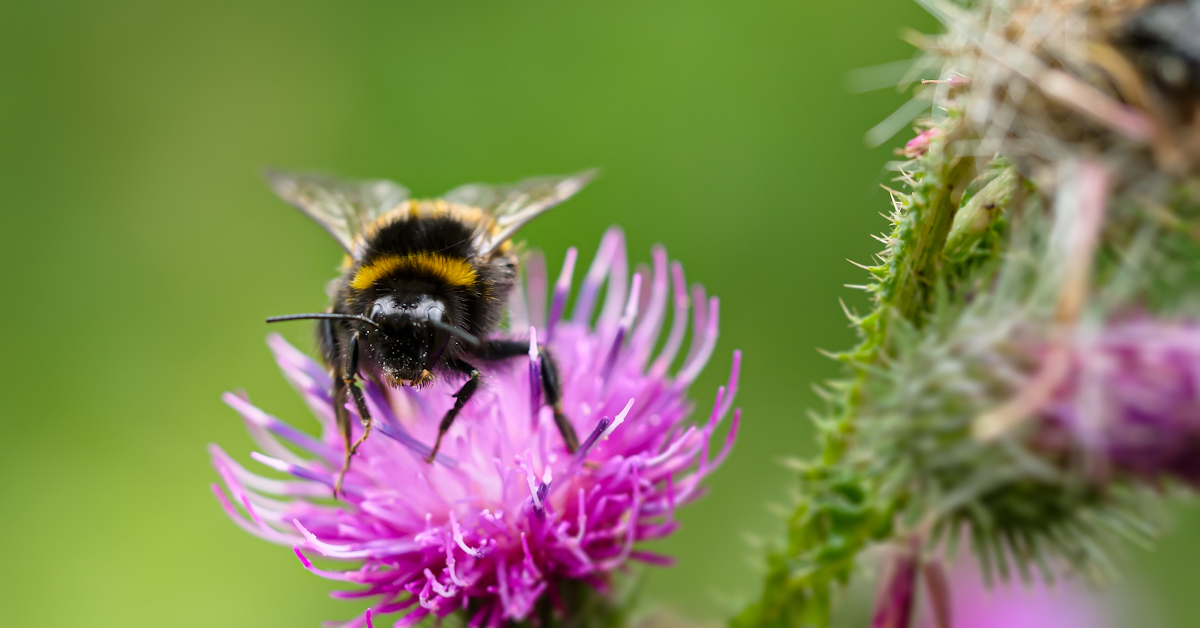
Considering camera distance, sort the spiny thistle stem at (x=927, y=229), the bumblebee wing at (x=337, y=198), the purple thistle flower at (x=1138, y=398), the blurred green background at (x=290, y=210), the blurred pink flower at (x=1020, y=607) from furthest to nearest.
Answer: the blurred green background at (x=290, y=210)
the blurred pink flower at (x=1020, y=607)
the bumblebee wing at (x=337, y=198)
the spiny thistle stem at (x=927, y=229)
the purple thistle flower at (x=1138, y=398)

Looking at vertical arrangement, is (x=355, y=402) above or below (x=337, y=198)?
below

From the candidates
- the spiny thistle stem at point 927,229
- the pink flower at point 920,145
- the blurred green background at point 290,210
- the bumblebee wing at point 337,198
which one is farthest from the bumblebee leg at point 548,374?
the blurred green background at point 290,210

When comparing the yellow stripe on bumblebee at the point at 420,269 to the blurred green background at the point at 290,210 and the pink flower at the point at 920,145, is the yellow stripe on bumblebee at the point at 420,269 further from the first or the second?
the blurred green background at the point at 290,210

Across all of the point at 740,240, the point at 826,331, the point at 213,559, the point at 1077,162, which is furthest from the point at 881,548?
the point at 213,559

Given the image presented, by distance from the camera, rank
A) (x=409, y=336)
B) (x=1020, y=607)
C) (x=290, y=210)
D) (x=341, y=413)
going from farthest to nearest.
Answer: (x=290, y=210) < (x=1020, y=607) < (x=341, y=413) < (x=409, y=336)

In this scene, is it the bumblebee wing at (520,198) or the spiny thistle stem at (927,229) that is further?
the bumblebee wing at (520,198)

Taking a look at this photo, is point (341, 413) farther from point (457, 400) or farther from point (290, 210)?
point (290, 210)

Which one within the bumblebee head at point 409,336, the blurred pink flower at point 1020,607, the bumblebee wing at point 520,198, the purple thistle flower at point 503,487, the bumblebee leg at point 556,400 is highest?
the bumblebee wing at point 520,198

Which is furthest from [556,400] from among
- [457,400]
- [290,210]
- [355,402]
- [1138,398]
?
[290,210]
